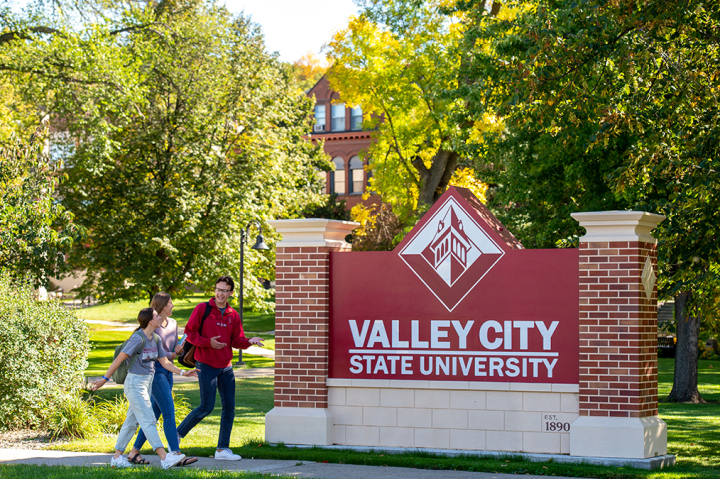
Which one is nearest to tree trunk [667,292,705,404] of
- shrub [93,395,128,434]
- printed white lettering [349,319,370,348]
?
printed white lettering [349,319,370,348]

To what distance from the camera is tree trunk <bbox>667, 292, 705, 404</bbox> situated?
656 inches

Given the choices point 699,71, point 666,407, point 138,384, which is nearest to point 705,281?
point 699,71

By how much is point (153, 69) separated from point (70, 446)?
1789cm

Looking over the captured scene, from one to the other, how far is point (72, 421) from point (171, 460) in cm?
304

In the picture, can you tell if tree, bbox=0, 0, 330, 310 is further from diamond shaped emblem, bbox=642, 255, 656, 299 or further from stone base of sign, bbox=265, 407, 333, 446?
diamond shaped emblem, bbox=642, 255, 656, 299

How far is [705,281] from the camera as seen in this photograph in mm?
8766

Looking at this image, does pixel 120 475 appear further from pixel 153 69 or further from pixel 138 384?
pixel 153 69

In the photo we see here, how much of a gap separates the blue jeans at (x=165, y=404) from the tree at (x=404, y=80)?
54.1ft

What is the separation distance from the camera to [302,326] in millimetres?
8789

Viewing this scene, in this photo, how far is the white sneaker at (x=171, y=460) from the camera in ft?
23.6

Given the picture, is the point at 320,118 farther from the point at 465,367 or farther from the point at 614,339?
the point at 614,339

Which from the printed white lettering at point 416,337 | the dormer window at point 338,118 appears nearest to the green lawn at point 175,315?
the dormer window at point 338,118

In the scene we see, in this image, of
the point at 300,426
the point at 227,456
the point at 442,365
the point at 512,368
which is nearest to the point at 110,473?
the point at 227,456

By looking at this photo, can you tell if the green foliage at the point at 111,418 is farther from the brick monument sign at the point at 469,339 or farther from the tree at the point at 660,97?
the tree at the point at 660,97
